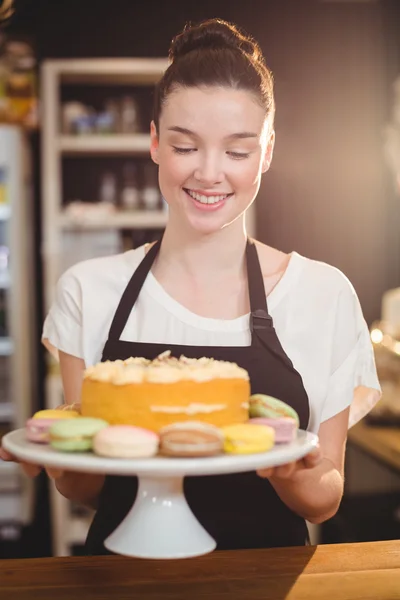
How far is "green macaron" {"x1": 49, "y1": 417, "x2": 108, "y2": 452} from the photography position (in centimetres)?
96

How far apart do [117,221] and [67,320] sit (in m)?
2.45

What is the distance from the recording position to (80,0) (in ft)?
14.3

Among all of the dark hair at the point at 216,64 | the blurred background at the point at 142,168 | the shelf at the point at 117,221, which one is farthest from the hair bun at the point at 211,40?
the shelf at the point at 117,221

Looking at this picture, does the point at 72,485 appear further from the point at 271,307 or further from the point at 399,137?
the point at 399,137

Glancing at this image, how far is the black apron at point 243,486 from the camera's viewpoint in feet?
4.45

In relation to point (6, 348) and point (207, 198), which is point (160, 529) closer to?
point (207, 198)

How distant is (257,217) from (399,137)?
93 centimetres

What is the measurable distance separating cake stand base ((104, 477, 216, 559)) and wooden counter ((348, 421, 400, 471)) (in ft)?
6.57

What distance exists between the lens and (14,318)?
4008 millimetres

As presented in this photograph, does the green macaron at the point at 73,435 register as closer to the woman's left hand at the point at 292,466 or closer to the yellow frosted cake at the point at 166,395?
the yellow frosted cake at the point at 166,395

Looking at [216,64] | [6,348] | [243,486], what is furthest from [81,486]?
[6,348]

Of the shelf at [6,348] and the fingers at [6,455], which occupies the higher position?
the fingers at [6,455]

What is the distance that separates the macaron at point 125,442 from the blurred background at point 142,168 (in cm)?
256

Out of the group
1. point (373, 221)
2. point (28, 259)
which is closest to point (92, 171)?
point (28, 259)
